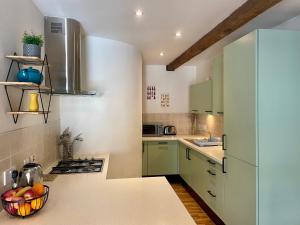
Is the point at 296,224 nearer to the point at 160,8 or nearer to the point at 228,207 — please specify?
the point at 228,207

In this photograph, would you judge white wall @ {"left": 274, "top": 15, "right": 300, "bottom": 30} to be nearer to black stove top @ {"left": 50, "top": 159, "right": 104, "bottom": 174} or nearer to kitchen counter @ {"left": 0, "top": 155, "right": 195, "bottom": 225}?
kitchen counter @ {"left": 0, "top": 155, "right": 195, "bottom": 225}

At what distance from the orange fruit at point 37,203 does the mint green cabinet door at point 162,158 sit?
3.06 m

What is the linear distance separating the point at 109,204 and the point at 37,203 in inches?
16.4

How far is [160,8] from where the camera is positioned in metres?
2.03

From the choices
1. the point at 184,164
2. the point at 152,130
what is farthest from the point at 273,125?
the point at 152,130

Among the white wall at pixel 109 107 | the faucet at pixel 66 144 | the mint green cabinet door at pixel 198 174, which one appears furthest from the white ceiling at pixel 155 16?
the mint green cabinet door at pixel 198 174

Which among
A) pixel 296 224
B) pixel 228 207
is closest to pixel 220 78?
pixel 228 207

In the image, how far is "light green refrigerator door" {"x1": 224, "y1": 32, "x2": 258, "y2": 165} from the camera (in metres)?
1.92

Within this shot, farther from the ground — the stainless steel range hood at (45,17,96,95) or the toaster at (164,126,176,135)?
the stainless steel range hood at (45,17,96,95)

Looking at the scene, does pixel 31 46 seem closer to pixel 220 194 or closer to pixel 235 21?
pixel 235 21

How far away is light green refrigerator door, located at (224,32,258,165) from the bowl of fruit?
164cm

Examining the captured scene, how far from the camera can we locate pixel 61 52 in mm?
2279

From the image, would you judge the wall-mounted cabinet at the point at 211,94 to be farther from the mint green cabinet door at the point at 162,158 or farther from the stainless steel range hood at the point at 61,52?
the stainless steel range hood at the point at 61,52

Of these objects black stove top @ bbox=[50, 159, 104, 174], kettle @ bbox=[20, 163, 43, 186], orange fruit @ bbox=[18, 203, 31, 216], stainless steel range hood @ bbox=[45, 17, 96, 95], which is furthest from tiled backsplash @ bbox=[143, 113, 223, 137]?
orange fruit @ bbox=[18, 203, 31, 216]
